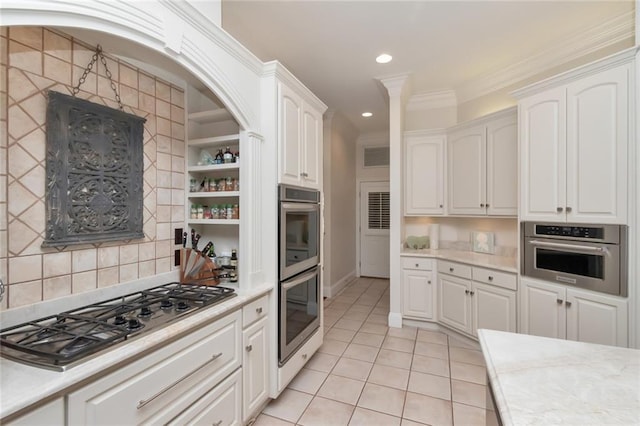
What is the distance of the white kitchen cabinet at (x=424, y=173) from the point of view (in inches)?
142

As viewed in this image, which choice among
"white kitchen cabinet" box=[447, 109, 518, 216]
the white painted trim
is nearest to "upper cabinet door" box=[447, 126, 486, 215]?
"white kitchen cabinet" box=[447, 109, 518, 216]

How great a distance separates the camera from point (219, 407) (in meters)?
1.53

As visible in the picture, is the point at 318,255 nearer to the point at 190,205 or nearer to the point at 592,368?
the point at 190,205

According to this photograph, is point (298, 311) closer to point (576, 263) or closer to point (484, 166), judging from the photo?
point (576, 263)

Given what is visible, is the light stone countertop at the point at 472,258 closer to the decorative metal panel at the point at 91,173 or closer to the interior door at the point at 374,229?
the interior door at the point at 374,229

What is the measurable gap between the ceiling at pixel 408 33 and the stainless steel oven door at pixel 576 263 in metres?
1.88

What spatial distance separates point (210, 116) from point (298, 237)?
1.13m

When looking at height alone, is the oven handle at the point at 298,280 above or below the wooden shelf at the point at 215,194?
below

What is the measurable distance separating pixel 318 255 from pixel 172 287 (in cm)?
124

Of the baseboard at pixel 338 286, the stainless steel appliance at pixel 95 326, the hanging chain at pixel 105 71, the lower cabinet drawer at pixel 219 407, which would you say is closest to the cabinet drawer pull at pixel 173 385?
the lower cabinet drawer at pixel 219 407

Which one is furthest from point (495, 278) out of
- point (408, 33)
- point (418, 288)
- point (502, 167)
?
point (408, 33)

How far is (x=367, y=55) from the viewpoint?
2967mm

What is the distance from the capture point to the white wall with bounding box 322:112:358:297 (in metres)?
4.51

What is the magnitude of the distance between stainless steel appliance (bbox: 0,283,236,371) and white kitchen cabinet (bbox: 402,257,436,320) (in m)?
2.39
